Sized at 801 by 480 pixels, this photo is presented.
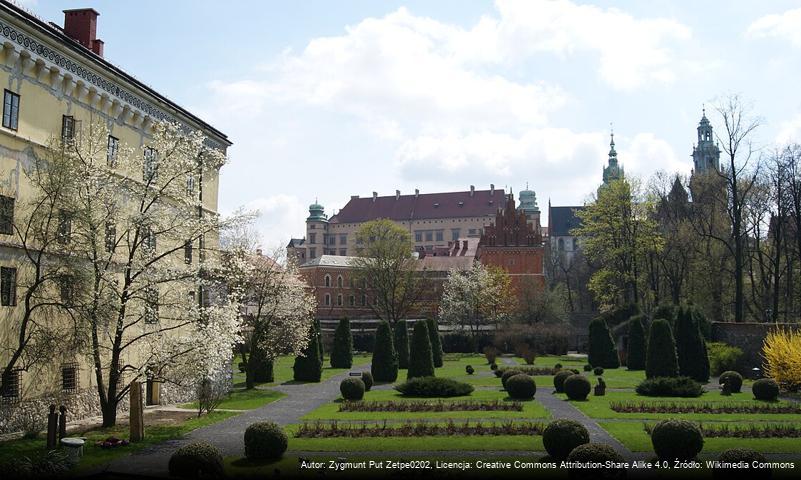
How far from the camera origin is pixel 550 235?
413ft

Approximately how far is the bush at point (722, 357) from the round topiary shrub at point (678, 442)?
24092mm

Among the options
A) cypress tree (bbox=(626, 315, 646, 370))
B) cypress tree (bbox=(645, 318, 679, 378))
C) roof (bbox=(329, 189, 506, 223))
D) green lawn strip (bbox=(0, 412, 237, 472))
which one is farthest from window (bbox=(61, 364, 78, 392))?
roof (bbox=(329, 189, 506, 223))

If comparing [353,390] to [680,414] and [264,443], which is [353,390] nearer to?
[264,443]

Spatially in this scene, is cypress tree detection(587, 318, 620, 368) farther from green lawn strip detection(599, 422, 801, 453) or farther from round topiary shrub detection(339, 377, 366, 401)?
green lawn strip detection(599, 422, 801, 453)

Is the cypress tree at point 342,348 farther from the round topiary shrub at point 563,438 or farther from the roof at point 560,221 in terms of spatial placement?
the roof at point 560,221

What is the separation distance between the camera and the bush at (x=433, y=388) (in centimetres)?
3047

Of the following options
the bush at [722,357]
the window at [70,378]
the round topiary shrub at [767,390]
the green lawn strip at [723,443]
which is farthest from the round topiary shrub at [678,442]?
the bush at [722,357]

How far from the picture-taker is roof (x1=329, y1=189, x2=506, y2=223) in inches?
4387

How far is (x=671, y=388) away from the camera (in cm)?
2970

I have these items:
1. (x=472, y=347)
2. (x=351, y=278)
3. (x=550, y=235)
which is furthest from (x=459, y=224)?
(x=472, y=347)

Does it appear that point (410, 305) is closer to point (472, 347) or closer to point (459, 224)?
point (472, 347)

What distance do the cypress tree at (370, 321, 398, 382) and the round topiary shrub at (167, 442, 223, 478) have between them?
80.6ft

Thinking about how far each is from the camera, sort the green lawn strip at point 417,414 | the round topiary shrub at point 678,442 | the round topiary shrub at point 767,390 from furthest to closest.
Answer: the round topiary shrub at point 767,390
the green lawn strip at point 417,414
the round topiary shrub at point 678,442

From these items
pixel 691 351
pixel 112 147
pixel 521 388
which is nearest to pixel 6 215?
pixel 112 147
